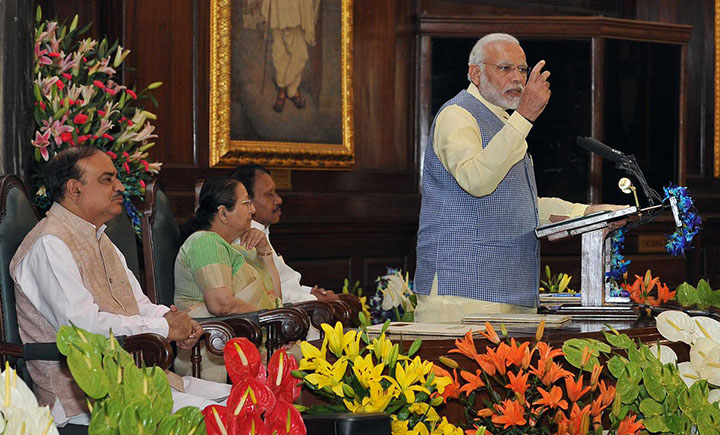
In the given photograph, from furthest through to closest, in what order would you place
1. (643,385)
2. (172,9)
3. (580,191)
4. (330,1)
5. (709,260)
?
(709,260) < (580,191) < (330,1) < (172,9) < (643,385)

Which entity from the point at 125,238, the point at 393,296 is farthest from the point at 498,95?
the point at 125,238

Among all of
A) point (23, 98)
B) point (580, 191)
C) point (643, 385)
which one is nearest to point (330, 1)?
point (580, 191)

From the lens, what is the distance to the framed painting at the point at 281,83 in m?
5.42

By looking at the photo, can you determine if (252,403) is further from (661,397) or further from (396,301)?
(396,301)

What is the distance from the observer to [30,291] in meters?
2.51

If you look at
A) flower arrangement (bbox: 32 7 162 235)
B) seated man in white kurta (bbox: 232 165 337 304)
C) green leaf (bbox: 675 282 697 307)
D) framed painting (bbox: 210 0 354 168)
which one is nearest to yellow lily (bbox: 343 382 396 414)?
green leaf (bbox: 675 282 697 307)

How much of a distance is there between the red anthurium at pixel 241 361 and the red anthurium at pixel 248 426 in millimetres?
54

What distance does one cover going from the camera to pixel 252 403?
3.37 ft

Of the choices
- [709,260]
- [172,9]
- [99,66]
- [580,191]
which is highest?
[172,9]

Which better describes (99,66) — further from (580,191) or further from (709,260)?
(709,260)

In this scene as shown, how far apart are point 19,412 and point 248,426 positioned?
23 cm

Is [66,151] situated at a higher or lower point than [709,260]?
higher

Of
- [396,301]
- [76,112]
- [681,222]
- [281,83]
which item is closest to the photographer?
[681,222]

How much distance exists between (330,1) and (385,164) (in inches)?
41.4
